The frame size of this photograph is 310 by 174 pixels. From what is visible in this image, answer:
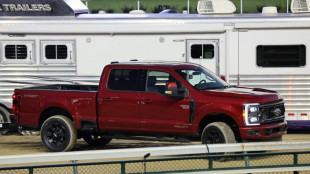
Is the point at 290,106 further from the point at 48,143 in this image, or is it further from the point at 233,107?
the point at 48,143

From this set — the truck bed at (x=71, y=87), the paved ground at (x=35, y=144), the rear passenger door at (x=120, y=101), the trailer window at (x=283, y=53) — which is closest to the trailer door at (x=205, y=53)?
the trailer window at (x=283, y=53)

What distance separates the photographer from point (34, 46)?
63.9 feet

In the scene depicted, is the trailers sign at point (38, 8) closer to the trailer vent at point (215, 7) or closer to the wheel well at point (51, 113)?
the trailer vent at point (215, 7)

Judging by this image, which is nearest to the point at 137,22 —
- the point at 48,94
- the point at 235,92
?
the point at 48,94

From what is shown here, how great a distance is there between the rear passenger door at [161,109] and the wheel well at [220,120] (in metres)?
0.28

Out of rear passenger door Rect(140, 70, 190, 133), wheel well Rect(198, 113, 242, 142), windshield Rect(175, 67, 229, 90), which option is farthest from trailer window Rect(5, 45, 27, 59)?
wheel well Rect(198, 113, 242, 142)

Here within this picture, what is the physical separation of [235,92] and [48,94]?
3973 millimetres

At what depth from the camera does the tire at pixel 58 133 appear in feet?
53.8

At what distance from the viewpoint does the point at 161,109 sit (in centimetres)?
1559

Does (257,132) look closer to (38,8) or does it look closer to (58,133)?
(58,133)

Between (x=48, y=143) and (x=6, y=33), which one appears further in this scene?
(x=6, y=33)

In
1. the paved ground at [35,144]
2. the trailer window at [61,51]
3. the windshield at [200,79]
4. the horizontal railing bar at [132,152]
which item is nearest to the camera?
the horizontal railing bar at [132,152]

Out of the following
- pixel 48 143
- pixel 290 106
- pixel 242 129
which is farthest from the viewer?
pixel 290 106

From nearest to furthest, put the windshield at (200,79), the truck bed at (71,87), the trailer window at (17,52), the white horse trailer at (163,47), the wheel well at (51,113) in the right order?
the windshield at (200,79) → the wheel well at (51,113) → the truck bed at (71,87) → the white horse trailer at (163,47) → the trailer window at (17,52)
